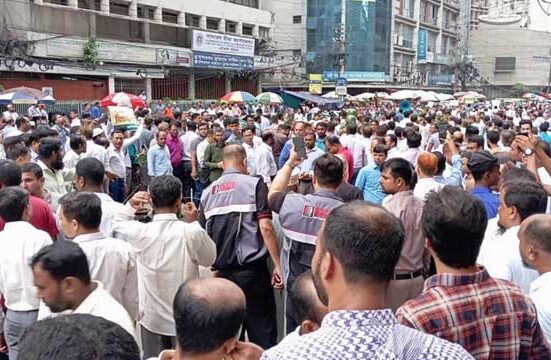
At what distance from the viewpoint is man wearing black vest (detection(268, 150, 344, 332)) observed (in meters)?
3.62

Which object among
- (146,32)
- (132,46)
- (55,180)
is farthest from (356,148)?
(146,32)

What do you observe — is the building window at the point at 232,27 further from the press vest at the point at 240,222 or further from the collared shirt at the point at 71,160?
the press vest at the point at 240,222

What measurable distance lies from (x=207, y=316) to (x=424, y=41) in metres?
65.2

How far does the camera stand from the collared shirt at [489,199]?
13.5 feet

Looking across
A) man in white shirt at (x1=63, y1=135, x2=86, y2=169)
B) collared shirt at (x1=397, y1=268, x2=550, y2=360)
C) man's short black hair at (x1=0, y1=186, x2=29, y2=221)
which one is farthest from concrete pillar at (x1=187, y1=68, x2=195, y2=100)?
collared shirt at (x1=397, y1=268, x2=550, y2=360)

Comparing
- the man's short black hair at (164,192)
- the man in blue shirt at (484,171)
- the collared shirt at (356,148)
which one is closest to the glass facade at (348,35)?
the collared shirt at (356,148)

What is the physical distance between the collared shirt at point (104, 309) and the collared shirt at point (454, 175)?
3.84m

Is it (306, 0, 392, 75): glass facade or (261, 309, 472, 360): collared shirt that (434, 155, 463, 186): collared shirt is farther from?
(306, 0, 392, 75): glass facade

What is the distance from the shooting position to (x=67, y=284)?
2.48 m

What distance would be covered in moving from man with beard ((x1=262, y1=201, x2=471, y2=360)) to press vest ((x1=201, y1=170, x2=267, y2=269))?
233 centimetres

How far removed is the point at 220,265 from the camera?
13.4ft

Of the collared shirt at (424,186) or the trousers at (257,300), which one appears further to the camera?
the collared shirt at (424,186)

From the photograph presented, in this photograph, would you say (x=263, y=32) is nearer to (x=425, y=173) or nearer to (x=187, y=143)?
(x=187, y=143)

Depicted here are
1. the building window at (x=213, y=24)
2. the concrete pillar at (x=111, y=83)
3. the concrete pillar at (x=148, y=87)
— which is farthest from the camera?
the building window at (x=213, y=24)
